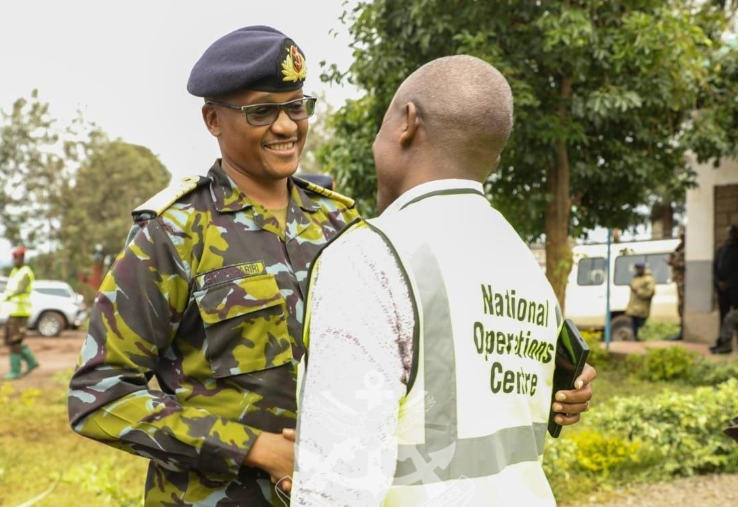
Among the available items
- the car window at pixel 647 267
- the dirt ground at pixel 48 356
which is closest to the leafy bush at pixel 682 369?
the dirt ground at pixel 48 356

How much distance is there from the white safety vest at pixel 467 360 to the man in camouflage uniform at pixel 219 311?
1.38 feet

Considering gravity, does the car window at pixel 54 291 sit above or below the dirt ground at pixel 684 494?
below

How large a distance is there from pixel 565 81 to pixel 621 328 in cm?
893

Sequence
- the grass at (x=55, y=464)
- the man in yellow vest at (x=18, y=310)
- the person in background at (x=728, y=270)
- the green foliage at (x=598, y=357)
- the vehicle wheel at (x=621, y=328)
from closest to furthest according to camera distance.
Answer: the grass at (x=55, y=464)
the man in yellow vest at (x=18, y=310)
the green foliage at (x=598, y=357)
the person in background at (x=728, y=270)
the vehicle wheel at (x=621, y=328)

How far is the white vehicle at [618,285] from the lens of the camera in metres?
17.8

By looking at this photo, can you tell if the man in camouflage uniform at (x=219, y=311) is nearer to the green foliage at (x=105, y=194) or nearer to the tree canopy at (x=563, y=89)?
the tree canopy at (x=563, y=89)

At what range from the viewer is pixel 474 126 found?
53.3 inches

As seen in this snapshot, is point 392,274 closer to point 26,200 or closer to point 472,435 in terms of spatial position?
point 472,435

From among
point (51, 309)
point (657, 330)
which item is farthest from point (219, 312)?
point (51, 309)

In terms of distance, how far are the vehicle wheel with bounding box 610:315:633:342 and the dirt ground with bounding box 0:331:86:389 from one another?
10250mm

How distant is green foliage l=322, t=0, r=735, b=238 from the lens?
8555 millimetres

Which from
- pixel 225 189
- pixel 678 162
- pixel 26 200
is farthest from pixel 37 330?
pixel 225 189

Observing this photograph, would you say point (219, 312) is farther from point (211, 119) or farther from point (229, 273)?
point (211, 119)

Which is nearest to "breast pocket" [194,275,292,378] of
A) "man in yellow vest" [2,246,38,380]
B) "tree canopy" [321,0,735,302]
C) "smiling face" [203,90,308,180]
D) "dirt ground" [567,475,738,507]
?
"smiling face" [203,90,308,180]
